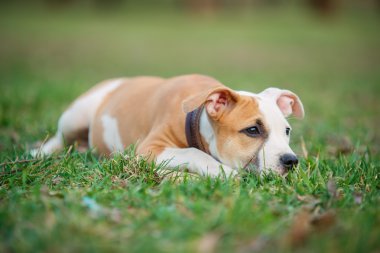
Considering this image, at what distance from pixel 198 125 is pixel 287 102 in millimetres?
1007

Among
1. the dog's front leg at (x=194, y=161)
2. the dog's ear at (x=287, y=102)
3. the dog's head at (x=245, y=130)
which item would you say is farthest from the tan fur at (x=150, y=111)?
the dog's ear at (x=287, y=102)

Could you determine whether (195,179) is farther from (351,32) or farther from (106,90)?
(351,32)

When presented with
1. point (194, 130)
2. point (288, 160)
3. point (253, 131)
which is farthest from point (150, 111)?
point (288, 160)

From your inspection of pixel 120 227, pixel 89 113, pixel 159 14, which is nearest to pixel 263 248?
pixel 120 227

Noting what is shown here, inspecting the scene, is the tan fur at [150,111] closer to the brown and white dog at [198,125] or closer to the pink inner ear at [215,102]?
the brown and white dog at [198,125]

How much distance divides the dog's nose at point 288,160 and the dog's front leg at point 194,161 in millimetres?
429

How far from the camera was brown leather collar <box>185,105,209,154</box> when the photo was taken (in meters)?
4.56

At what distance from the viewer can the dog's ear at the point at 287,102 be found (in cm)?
477

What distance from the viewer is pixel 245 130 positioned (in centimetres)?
418

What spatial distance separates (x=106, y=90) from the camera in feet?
21.1

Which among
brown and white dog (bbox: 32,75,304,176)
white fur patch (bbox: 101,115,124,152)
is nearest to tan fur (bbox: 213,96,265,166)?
brown and white dog (bbox: 32,75,304,176)

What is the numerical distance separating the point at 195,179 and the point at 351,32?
2444 centimetres

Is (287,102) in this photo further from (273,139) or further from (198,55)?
(198,55)

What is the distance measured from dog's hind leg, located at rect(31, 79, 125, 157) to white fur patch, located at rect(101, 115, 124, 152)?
571mm
